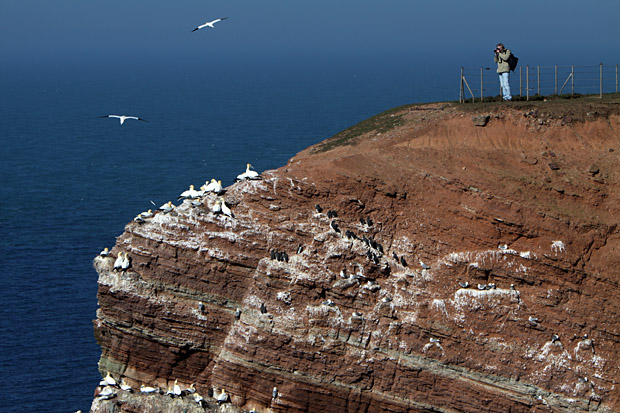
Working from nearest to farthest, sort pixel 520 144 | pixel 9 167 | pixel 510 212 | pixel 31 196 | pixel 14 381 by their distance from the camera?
pixel 510 212, pixel 520 144, pixel 14 381, pixel 31 196, pixel 9 167

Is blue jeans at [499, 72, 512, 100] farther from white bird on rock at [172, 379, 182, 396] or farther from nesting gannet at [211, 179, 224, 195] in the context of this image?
white bird on rock at [172, 379, 182, 396]

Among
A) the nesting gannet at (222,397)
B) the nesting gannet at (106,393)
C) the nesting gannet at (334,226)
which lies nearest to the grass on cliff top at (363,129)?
the nesting gannet at (334,226)

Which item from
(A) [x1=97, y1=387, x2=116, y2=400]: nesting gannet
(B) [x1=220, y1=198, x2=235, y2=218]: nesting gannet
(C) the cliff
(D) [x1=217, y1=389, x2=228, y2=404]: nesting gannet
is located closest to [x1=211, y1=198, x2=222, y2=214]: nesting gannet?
(B) [x1=220, y1=198, x2=235, y2=218]: nesting gannet

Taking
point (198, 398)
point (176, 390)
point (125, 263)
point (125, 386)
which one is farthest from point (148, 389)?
point (125, 263)

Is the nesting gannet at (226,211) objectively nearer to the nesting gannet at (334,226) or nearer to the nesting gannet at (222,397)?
the nesting gannet at (334,226)

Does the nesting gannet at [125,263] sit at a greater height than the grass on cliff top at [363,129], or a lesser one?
lesser

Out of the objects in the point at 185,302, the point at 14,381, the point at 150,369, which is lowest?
the point at 14,381

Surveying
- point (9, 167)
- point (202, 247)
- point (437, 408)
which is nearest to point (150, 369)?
point (202, 247)

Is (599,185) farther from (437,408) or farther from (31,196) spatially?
(31,196)
